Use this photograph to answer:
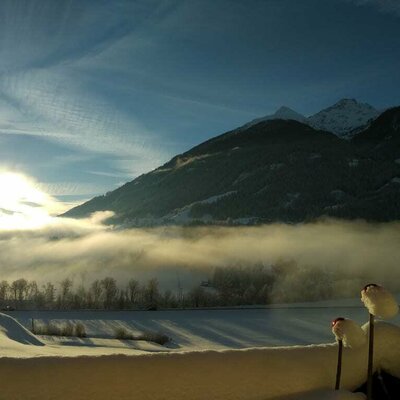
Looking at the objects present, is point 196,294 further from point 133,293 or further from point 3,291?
point 3,291

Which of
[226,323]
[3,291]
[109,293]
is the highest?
[109,293]

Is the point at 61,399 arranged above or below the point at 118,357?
below

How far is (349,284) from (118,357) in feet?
391

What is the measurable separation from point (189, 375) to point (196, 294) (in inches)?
4281

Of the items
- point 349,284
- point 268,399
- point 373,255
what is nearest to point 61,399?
point 268,399

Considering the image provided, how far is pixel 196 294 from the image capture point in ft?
373

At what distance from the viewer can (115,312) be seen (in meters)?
99.1

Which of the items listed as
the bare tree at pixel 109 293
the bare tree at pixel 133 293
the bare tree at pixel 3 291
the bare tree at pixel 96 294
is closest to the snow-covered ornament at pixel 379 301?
the bare tree at pixel 109 293

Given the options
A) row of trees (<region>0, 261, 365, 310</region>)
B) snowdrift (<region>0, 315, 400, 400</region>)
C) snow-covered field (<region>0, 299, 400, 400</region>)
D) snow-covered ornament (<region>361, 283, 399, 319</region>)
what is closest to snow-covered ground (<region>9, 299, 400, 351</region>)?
row of trees (<region>0, 261, 365, 310</region>)

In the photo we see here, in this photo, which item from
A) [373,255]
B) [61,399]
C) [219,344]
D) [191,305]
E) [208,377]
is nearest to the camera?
[61,399]

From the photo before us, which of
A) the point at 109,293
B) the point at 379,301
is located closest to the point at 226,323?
the point at 109,293

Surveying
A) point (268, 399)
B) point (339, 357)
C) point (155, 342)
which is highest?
point (339, 357)

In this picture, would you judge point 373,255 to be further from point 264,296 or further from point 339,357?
point 339,357

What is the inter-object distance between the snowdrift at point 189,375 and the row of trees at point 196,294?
317 ft
